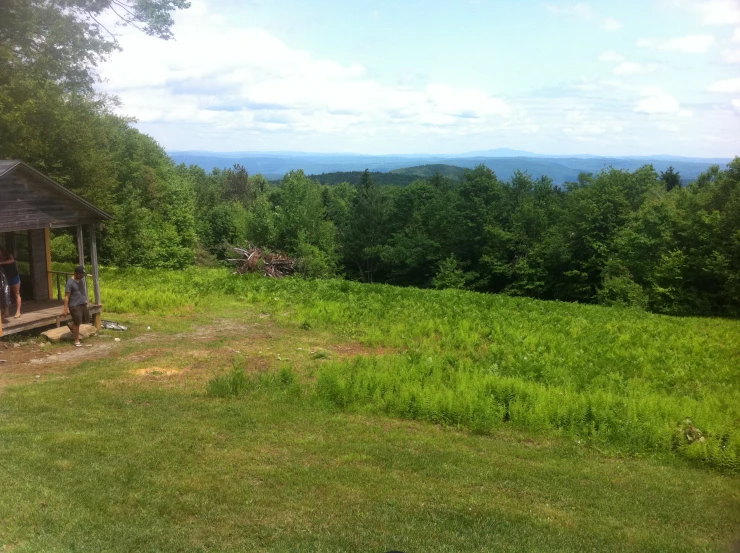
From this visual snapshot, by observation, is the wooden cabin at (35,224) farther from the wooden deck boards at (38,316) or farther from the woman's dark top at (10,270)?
the woman's dark top at (10,270)

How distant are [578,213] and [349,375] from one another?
126 feet

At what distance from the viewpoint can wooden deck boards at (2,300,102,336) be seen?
13.0m

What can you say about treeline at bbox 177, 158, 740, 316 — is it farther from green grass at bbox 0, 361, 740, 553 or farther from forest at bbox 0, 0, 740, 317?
green grass at bbox 0, 361, 740, 553

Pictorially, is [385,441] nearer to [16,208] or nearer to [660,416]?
[660,416]

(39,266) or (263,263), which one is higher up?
(39,266)

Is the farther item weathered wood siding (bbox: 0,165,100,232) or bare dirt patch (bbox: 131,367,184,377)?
weathered wood siding (bbox: 0,165,100,232)

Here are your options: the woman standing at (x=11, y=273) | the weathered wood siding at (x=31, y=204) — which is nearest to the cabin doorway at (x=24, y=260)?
the woman standing at (x=11, y=273)

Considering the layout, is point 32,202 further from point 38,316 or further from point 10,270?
point 38,316

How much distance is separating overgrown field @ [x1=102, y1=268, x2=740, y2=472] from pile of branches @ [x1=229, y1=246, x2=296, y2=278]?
35.0ft

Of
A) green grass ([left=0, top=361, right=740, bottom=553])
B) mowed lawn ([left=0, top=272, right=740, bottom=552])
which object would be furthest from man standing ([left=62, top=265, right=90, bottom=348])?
green grass ([left=0, top=361, right=740, bottom=553])

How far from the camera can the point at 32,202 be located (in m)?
13.1

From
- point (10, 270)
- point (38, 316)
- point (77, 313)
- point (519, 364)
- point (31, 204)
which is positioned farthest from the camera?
point (38, 316)

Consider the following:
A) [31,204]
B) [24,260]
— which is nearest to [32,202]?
[31,204]

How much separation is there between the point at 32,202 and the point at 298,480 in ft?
34.5
